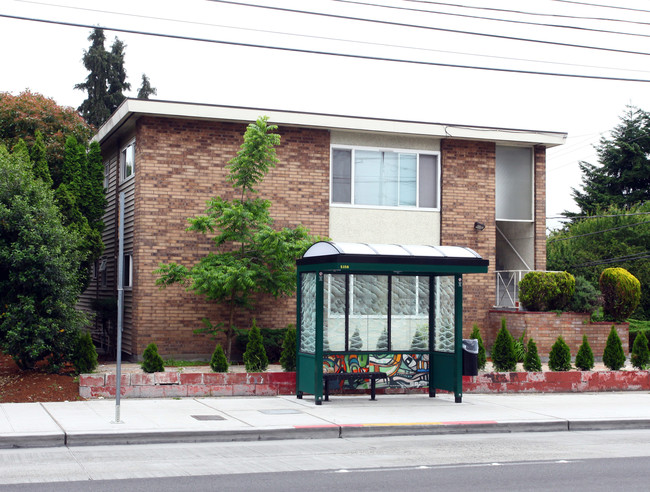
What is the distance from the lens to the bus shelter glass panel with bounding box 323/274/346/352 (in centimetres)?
1475

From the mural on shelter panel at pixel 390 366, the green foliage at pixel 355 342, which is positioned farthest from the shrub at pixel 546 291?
the green foliage at pixel 355 342

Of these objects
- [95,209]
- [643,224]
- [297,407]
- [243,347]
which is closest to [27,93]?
[95,209]

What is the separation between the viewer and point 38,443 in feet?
33.9

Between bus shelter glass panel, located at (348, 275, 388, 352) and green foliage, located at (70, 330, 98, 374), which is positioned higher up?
bus shelter glass panel, located at (348, 275, 388, 352)

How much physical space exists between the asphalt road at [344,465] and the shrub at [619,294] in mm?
11741

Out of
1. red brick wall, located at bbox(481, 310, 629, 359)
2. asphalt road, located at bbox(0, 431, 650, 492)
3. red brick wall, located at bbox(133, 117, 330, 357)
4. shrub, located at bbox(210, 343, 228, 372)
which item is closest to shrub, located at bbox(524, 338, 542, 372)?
red brick wall, located at bbox(481, 310, 629, 359)

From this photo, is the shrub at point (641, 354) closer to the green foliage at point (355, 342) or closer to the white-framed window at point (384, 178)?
the white-framed window at point (384, 178)

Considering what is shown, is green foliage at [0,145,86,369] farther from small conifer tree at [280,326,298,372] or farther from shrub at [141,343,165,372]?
small conifer tree at [280,326,298,372]

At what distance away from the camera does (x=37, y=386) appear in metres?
14.4

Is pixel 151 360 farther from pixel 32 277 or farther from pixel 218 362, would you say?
pixel 32 277

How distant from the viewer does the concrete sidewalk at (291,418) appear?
10867mm

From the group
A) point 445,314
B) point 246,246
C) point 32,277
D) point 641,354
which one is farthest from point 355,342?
point 641,354

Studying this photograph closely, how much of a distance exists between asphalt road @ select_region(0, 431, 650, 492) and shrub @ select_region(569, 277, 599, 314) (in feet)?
34.4

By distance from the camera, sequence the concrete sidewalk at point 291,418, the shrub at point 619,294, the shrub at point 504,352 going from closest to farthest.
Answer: the concrete sidewalk at point 291,418, the shrub at point 504,352, the shrub at point 619,294
